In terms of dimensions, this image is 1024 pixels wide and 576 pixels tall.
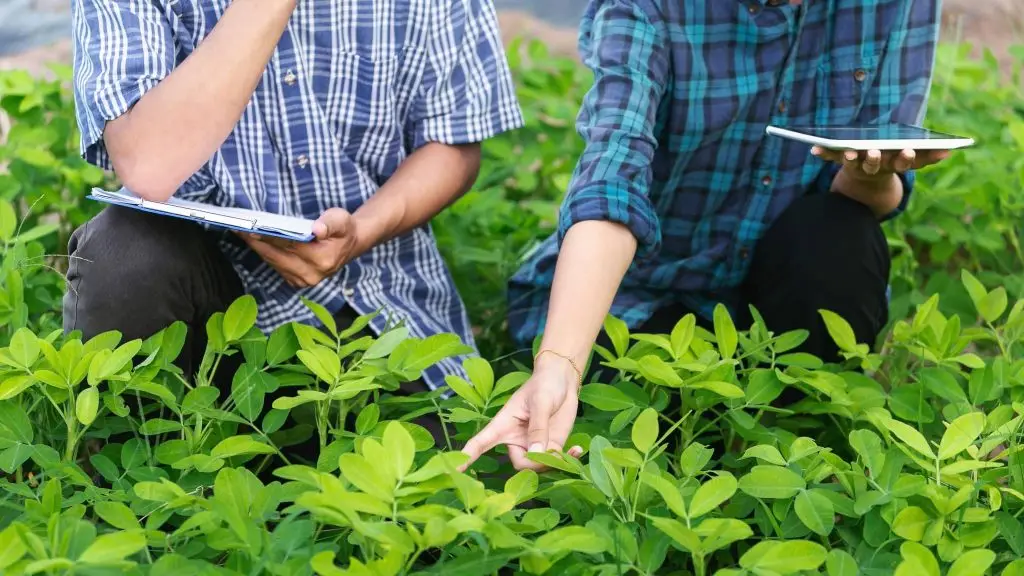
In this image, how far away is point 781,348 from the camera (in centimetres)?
161

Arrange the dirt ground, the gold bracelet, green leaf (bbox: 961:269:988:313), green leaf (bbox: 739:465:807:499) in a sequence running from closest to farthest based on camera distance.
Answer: green leaf (bbox: 739:465:807:499)
the gold bracelet
green leaf (bbox: 961:269:988:313)
the dirt ground

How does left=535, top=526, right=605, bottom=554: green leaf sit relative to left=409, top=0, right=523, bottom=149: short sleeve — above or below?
below

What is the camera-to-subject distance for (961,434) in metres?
1.39

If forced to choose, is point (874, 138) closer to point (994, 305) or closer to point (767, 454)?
point (994, 305)

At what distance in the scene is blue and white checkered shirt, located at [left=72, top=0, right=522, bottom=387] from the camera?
6.08ft

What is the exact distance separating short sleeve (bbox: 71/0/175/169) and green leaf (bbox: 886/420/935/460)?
1.07 m

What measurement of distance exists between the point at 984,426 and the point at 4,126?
9.81 feet

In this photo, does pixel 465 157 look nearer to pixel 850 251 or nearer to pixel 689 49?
pixel 689 49

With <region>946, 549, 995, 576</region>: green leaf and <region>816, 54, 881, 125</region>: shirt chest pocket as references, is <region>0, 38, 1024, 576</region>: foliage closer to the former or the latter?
<region>946, 549, 995, 576</region>: green leaf

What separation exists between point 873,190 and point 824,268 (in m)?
0.14

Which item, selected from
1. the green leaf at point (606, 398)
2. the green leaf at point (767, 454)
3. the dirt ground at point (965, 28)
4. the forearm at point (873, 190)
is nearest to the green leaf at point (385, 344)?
the green leaf at point (606, 398)

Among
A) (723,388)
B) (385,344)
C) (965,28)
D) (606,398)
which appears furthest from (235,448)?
(965,28)

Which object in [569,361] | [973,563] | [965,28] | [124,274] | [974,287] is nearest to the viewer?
[973,563]

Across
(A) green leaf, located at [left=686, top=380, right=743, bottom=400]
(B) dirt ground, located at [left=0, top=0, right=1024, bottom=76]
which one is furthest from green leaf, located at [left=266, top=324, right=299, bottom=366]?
(B) dirt ground, located at [left=0, top=0, right=1024, bottom=76]
